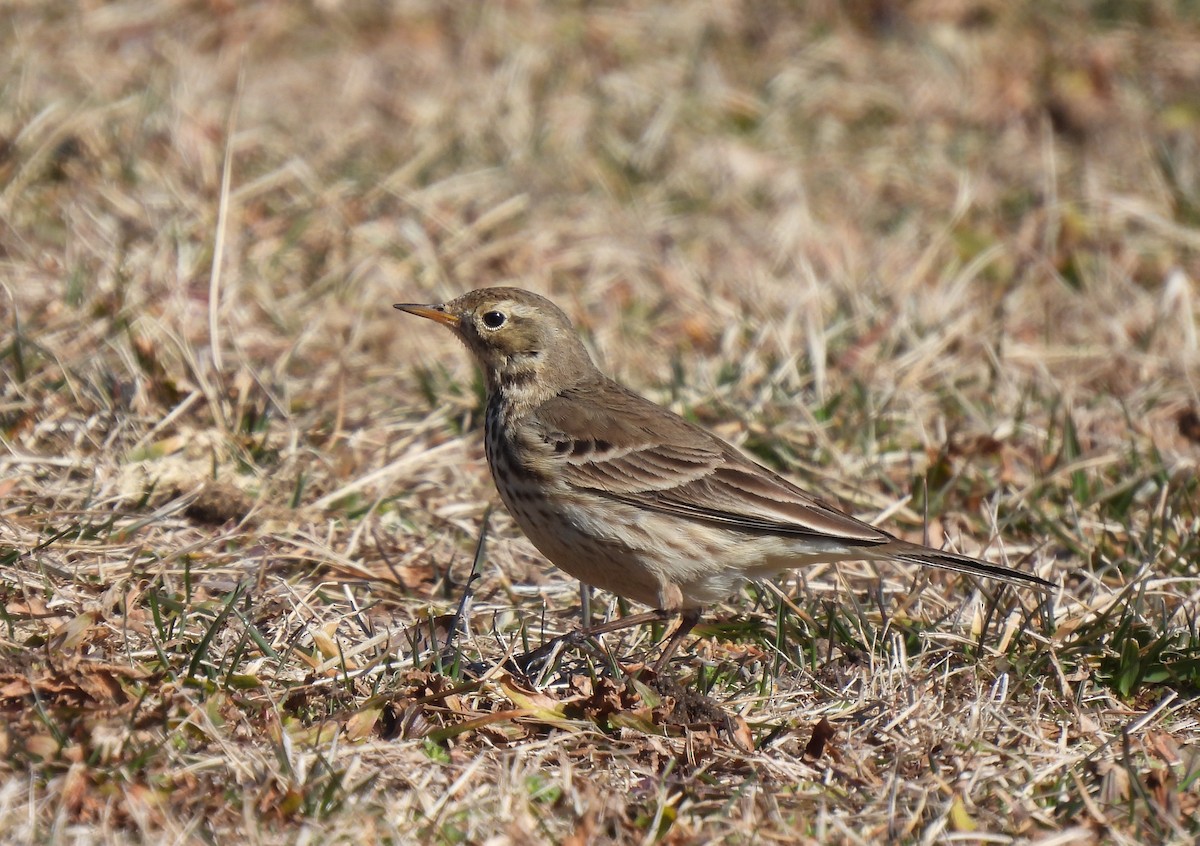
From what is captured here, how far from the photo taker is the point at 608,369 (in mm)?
7457

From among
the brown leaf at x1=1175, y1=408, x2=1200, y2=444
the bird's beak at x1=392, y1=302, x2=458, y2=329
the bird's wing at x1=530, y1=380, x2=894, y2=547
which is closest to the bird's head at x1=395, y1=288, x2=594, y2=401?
the bird's beak at x1=392, y1=302, x2=458, y2=329

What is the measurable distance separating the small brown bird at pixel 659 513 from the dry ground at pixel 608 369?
22 cm

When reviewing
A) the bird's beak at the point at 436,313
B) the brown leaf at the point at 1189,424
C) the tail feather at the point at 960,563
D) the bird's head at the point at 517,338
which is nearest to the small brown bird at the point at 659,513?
the tail feather at the point at 960,563

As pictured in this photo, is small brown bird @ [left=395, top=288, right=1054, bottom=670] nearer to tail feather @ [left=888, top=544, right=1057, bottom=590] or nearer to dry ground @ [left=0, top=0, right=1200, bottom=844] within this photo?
tail feather @ [left=888, top=544, right=1057, bottom=590]

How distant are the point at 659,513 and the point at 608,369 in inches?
92.2

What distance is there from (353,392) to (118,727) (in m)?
3.08

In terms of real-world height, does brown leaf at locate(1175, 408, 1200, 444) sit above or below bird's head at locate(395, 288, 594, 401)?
below

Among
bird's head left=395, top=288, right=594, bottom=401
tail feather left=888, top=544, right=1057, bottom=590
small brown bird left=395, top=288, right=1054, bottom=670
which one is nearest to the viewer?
tail feather left=888, top=544, right=1057, bottom=590

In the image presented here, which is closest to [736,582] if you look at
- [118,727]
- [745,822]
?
[745,822]

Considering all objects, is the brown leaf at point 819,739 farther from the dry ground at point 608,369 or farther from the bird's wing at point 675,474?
the bird's wing at point 675,474

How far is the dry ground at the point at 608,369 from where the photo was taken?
4184 millimetres

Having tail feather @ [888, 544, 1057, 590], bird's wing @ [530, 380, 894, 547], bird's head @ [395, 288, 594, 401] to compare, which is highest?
bird's head @ [395, 288, 594, 401]

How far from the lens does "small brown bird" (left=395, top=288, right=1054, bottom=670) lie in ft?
16.5

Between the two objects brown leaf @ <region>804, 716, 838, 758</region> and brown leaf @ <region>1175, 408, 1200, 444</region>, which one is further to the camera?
brown leaf @ <region>1175, 408, 1200, 444</region>
